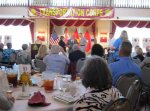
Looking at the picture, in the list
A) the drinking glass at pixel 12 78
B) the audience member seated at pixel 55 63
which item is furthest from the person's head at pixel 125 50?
the audience member seated at pixel 55 63

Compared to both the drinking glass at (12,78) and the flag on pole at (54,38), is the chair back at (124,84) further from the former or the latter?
the flag on pole at (54,38)

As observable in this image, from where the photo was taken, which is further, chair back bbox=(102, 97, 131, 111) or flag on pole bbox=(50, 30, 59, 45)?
flag on pole bbox=(50, 30, 59, 45)

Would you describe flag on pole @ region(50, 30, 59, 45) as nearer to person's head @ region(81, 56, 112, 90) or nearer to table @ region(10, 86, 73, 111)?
table @ region(10, 86, 73, 111)

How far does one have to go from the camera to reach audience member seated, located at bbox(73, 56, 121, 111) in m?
2.47

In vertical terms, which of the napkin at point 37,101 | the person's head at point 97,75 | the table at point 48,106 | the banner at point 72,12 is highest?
the banner at point 72,12

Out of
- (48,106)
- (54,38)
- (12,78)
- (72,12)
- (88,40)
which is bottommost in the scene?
(48,106)

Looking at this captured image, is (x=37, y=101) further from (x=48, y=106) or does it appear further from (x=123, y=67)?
(x=123, y=67)

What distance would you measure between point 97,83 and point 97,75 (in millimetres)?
63

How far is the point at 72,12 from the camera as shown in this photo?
1455 cm

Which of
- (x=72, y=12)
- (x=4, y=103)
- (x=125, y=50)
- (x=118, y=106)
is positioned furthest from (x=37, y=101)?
(x=72, y=12)

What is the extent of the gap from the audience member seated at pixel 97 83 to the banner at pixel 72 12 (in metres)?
12.0

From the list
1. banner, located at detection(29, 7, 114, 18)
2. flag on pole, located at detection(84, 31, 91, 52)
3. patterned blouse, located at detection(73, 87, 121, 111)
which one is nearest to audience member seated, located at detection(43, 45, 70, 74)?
patterned blouse, located at detection(73, 87, 121, 111)

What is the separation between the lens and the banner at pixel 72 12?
569 inches

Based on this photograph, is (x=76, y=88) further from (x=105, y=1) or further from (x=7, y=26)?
(x=7, y=26)
